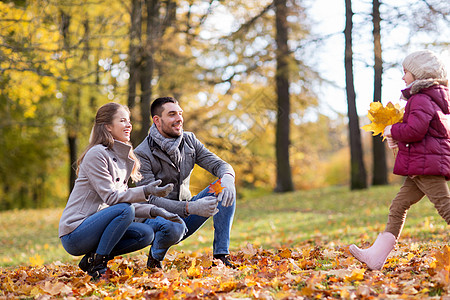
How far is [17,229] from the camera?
41.2 feet

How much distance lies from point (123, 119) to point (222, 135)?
1083 centimetres

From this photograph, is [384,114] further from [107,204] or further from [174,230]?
[107,204]

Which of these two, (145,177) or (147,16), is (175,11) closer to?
(147,16)

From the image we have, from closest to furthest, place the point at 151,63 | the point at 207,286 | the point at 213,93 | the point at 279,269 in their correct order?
the point at 207,286 < the point at 279,269 < the point at 151,63 < the point at 213,93

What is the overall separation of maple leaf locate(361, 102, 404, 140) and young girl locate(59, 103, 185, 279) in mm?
1815

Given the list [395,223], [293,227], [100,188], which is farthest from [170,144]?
[293,227]

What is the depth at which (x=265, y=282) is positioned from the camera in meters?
3.14

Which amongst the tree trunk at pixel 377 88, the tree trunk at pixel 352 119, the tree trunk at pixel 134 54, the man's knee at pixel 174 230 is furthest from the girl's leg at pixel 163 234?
the tree trunk at pixel 352 119

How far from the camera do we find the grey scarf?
4035mm

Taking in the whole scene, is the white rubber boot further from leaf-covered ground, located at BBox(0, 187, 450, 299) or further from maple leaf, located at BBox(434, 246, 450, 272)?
maple leaf, located at BBox(434, 246, 450, 272)

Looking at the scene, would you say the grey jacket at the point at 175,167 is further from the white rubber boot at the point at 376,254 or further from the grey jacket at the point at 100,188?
the white rubber boot at the point at 376,254

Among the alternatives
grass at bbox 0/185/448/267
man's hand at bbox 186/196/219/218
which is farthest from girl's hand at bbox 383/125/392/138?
grass at bbox 0/185/448/267

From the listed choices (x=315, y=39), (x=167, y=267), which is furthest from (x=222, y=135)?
(x=167, y=267)

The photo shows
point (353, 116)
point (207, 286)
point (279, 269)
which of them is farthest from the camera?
point (353, 116)
